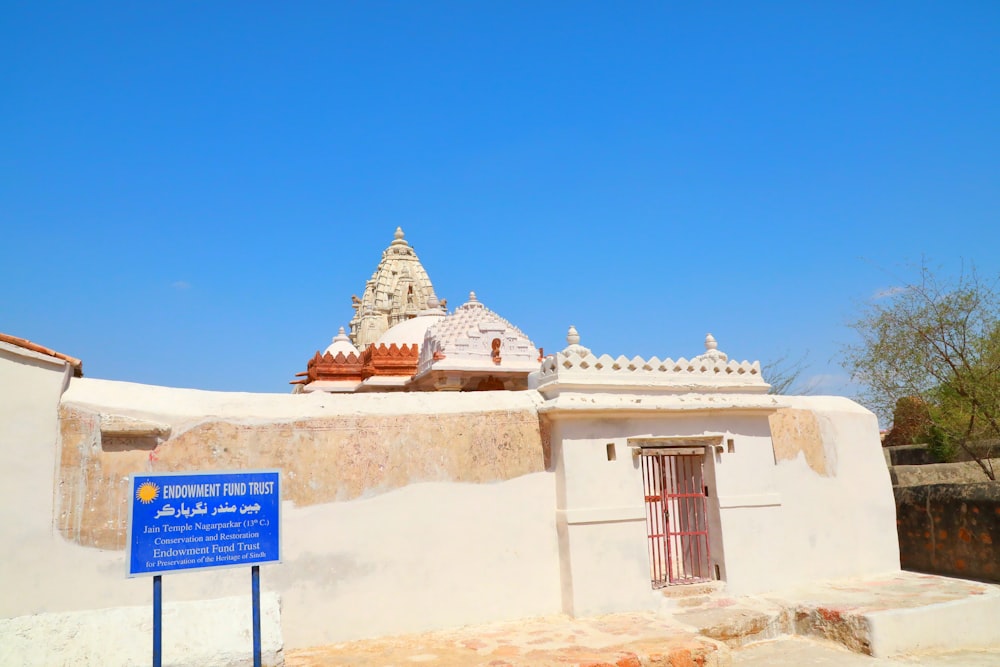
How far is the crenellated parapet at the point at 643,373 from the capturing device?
821 cm

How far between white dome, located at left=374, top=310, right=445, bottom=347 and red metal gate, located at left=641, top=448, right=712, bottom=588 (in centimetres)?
994

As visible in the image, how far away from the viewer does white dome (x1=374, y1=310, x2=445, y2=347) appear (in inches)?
738

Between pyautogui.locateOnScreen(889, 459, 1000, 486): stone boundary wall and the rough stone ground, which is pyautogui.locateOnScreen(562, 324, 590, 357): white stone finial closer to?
the rough stone ground

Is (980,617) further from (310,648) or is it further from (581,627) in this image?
(310,648)

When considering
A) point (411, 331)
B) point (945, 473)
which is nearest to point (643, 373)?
point (945, 473)

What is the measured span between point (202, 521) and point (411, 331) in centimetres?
1443

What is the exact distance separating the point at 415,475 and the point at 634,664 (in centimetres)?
273

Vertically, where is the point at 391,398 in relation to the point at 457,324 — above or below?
below

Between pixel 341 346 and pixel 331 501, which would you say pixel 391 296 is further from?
pixel 331 501

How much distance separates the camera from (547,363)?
838 centimetres

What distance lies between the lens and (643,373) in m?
8.58

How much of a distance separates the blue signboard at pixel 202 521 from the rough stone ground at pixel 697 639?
2.03 meters

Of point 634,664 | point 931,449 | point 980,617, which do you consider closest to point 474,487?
point 634,664

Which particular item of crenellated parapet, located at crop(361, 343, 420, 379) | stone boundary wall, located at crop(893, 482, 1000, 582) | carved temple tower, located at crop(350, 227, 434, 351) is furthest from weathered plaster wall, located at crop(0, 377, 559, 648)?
carved temple tower, located at crop(350, 227, 434, 351)
